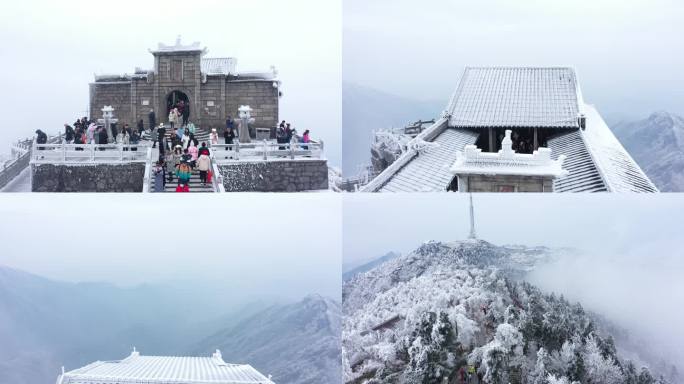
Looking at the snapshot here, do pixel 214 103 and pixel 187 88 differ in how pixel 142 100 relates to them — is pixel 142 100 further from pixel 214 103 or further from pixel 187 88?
pixel 214 103

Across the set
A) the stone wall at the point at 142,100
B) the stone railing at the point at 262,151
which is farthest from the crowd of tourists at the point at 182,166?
the stone wall at the point at 142,100

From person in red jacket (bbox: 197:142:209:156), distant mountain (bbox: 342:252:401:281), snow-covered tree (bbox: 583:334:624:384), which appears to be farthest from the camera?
distant mountain (bbox: 342:252:401:281)

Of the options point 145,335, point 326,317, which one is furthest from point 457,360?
point 145,335

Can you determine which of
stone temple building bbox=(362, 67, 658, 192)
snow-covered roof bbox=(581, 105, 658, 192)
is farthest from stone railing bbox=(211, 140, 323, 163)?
snow-covered roof bbox=(581, 105, 658, 192)

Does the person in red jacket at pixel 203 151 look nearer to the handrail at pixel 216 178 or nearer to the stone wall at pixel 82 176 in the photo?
the handrail at pixel 216 178

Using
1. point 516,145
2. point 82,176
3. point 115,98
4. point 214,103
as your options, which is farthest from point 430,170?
point 82,176

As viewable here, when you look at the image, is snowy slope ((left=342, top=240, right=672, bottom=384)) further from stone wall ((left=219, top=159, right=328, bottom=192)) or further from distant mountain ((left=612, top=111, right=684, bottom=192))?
distant mountain ((left=612, top=111, right=684, bottom=192))

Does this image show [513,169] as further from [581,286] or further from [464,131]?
[581,286]
